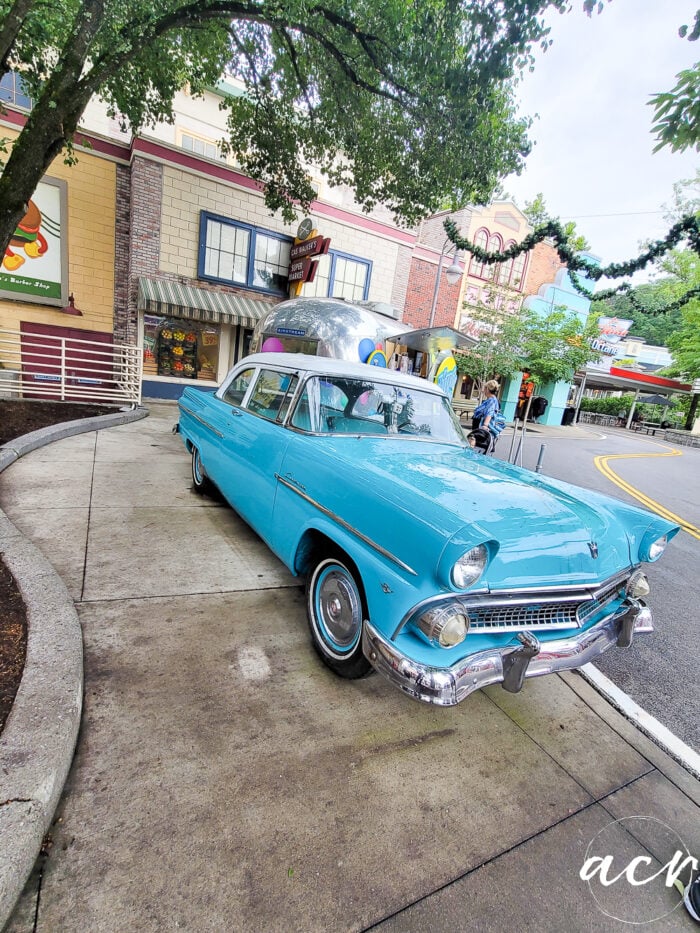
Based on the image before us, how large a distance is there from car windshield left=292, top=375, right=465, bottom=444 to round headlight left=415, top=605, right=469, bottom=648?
156 cm

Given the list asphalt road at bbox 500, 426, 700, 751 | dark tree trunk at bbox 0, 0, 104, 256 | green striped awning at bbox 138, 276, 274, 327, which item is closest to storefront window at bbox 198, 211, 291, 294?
green striped awning at bbox 138, 276, 274, 327

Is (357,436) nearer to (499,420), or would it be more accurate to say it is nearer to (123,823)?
(123,823)

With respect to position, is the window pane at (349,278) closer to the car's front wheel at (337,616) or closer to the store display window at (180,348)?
the store display window at (180,348)

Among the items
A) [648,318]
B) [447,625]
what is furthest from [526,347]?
[648,318]

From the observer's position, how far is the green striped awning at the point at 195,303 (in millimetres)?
11047

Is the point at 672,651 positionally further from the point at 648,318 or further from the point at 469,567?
the point at 648,318

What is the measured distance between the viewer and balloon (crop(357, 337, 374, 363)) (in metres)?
9.09

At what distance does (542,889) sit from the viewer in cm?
165

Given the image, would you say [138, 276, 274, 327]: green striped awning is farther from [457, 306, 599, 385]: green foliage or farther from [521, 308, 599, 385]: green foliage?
[521, 308, 599, 385]: green foliage

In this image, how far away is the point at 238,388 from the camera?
4.23 m

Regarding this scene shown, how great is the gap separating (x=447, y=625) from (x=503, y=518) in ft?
2.03

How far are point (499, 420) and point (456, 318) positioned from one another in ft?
40.8

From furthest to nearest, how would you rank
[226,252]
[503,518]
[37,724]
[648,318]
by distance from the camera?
1. [648,318]
2. [226,252]
3. [503,518]
4. [37,724]

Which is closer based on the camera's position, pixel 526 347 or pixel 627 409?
pixel 526 347
